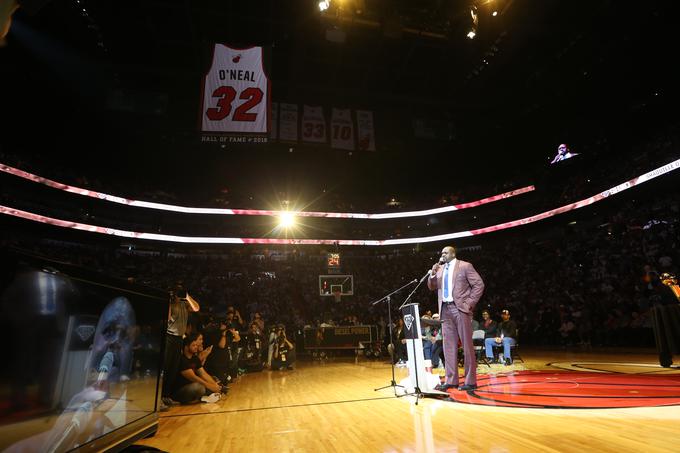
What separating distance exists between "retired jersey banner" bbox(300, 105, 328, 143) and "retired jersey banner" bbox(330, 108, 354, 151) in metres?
0.35

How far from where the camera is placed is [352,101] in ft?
51.6

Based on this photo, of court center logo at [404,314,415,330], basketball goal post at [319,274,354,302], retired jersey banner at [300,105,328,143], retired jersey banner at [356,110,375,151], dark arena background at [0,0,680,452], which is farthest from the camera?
basketball goal post at [319,274,354,302]

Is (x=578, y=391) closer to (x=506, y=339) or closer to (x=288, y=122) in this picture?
(x=506, y=339)

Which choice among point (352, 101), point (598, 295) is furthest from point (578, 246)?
point (352, 101)

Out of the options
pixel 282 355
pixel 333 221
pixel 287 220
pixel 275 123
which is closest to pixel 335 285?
pixel 282 355

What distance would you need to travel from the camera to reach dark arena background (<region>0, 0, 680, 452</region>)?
2463mm

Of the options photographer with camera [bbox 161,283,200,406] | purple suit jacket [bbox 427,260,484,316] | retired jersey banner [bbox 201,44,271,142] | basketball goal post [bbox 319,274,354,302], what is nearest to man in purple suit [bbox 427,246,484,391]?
purple suit jacket [bbox 427,260,484,316]

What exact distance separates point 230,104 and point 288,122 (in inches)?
235

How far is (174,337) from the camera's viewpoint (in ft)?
15.9

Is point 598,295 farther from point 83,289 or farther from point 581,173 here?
point 83,289

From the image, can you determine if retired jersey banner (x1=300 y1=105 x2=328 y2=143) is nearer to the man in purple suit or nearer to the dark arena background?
the dark arena background

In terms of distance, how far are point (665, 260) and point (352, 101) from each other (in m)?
12.8

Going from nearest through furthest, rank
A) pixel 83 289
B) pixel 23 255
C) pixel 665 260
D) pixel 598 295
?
pixel 23 255 → pixel 83 289 → pixel 665 260 → pixel 598 295

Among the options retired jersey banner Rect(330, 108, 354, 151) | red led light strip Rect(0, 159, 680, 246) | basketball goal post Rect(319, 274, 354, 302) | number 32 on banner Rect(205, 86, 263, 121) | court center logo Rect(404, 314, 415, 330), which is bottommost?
Answer: court center logo Rect(404, 314, 415, 330)
